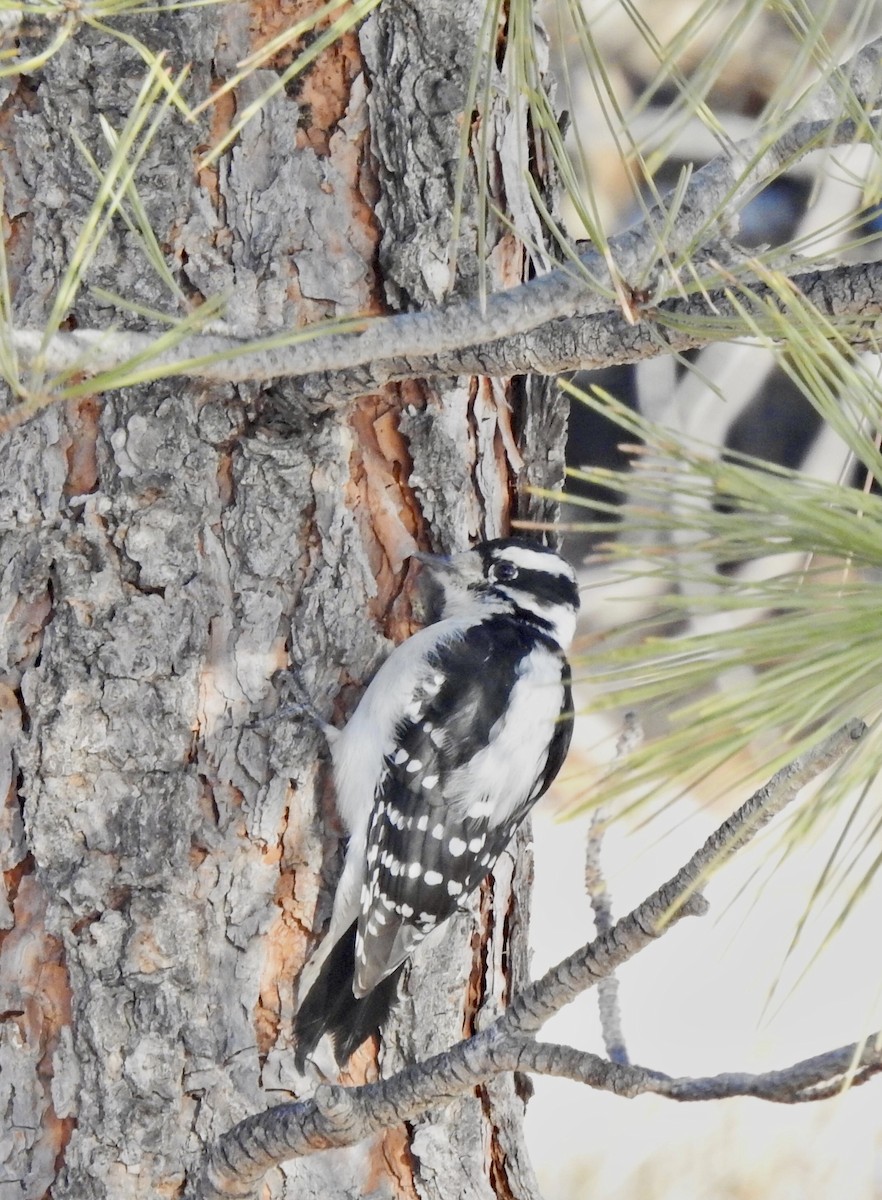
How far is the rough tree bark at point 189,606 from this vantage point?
5.22ft

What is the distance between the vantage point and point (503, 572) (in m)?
2.02

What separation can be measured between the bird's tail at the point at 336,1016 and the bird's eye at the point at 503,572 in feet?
2.03

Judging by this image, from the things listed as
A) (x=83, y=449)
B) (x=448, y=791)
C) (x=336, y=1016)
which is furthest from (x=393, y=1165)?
(x=83, y=449)

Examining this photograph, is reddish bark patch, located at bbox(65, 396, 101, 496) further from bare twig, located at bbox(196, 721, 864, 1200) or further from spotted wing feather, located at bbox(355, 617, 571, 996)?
bare twig, located at bbox(196, 721, 864, 1200)

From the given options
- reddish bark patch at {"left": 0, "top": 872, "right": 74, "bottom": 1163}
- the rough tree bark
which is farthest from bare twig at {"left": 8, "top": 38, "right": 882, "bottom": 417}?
reddish bark patch at {"left": 0, "top": 872, "right": 74, "bottom": 1163}

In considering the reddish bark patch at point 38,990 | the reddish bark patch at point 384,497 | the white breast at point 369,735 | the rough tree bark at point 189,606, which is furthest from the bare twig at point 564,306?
the reddish bark patch at point 38,990

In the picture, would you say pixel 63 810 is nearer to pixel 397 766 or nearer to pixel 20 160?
pixel 397 766

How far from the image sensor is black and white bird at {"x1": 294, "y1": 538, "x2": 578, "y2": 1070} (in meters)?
1.78

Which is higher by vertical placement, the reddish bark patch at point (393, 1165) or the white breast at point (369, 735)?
the white breast at point (369, 735)

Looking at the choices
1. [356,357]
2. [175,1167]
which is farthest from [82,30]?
[175,1167]

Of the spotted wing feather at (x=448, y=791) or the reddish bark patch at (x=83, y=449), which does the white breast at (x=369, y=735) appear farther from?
the reddish bark patch at (x=83, y=449)

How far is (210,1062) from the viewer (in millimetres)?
1619

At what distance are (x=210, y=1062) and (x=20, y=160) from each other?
1.13 metres

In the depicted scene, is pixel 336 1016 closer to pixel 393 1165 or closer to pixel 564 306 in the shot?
pixel 393 1165
